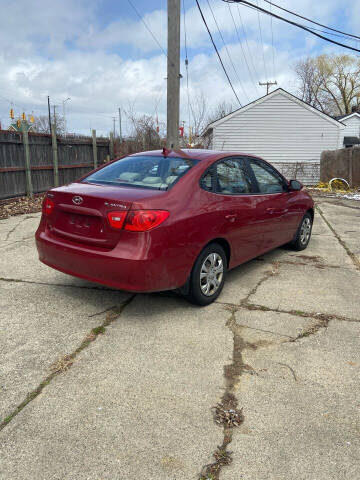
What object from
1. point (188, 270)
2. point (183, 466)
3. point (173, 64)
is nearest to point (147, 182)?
point (188, 270)

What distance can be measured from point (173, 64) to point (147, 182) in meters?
6.21

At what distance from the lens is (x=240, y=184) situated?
4555 millimetres

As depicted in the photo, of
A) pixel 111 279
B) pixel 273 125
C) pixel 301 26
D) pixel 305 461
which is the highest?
pixel 301 26

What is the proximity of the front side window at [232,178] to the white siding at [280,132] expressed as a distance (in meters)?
20.0

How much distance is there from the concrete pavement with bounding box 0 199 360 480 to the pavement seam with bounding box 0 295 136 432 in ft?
0.04

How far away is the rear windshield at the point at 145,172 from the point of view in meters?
3.80

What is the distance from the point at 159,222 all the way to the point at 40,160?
30.8ft

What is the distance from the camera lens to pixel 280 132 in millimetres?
24281

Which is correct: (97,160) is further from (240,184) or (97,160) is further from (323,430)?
(323,430)

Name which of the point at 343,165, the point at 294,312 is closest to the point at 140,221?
the point at 294,312

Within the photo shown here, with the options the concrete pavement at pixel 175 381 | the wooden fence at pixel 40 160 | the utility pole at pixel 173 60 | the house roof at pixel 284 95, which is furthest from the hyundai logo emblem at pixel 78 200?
the house roof at pixel 284 95

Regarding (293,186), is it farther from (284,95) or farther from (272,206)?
(284,95)

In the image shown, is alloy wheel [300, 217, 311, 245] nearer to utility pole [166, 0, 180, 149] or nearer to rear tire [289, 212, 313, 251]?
rear tire [289, 212, 313, 251]

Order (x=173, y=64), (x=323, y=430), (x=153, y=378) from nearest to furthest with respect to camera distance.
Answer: (x=323, y=430) < (x=153, y=378) < (x=173, y=64)
